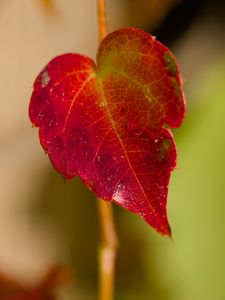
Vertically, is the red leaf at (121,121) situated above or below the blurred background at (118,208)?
above

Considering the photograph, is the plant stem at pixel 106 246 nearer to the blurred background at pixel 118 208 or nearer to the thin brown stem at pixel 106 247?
the thin brown stem at pixel 106 247

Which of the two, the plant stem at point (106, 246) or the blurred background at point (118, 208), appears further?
the blurred background at point (118, 208)

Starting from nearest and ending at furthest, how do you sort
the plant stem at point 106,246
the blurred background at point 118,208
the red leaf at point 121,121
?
the red leaf at point 121,121 < the plant stem at point 106,246 < the blurred background at point 118,208

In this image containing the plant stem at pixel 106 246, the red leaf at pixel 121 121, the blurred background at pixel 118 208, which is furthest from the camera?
the blurred background at pixel 118 208

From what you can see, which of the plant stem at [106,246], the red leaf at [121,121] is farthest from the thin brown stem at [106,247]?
the red leaf at [121,121]

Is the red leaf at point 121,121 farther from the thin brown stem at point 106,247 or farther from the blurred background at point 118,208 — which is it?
the blurred background at point 118,208

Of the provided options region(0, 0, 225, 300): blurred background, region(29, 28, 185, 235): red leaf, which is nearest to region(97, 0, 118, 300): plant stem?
region(29, 28, 185, 235): red leaf
